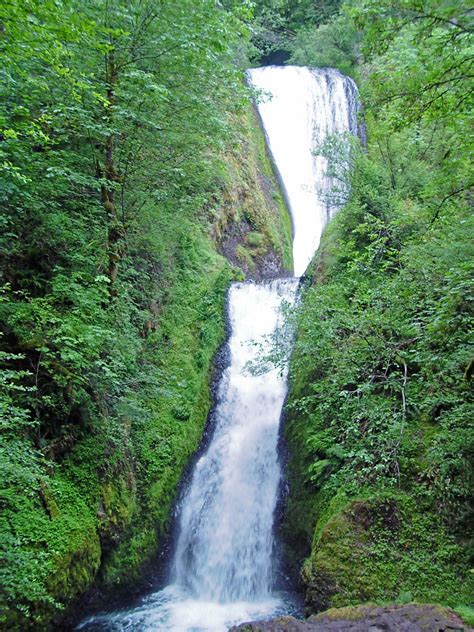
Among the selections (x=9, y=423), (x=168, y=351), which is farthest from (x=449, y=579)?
(x=168, y=351)

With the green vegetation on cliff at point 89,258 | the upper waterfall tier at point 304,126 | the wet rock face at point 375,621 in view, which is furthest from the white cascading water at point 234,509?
the upper waterfall tier at point 304,126

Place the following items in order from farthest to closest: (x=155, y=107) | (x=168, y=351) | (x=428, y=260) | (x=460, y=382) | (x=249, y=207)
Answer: (x=249, y=207)
(x=168, y=351)
(x=155, y=107)
(x=428, y=260)
(x=460, y=382)

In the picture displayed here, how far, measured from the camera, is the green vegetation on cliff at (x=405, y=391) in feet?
12.4

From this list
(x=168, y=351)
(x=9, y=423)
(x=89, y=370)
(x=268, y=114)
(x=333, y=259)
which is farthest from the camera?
(x=268, y=114)

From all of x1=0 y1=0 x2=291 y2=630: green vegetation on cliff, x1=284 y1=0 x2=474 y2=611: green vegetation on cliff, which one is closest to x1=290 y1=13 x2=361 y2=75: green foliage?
x1=0 y1=0 x2=291 y2=630: green vegetation on cliff

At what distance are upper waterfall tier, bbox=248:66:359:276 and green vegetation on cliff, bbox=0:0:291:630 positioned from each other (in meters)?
10.9

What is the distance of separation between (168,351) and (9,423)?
5.42 meters

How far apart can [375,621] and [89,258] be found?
5.40 meters

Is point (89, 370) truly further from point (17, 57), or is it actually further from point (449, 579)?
point (449, 579)

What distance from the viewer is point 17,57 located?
4293 millimetres

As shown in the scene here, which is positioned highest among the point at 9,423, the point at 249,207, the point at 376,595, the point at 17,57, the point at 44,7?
the point at 249,207

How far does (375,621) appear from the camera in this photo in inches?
148

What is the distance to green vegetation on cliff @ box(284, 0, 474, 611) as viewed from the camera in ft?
12.4

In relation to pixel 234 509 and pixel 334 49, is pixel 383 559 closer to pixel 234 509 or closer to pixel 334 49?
pixel 234 509
